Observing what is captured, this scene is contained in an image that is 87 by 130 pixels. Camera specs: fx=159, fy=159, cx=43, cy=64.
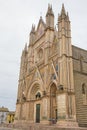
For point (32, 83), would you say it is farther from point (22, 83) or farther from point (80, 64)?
point (80, 64)

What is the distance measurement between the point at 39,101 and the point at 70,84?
291 inches

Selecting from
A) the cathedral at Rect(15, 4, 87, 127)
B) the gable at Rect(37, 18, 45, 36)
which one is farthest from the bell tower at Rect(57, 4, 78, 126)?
the gable at Rect(37, 18, 45, 36)

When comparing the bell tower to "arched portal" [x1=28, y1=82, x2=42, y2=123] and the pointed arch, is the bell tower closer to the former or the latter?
"arched portal" [x1=28, y1=82, x2=42, y2=123]

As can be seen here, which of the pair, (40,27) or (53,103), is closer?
(53,103)

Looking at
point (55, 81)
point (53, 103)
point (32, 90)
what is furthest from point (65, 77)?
point (32, 90)

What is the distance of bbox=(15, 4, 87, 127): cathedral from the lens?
16172 mm

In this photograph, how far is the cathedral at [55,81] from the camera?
16172 millimetres

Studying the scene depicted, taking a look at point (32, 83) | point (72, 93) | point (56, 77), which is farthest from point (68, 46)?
point (32, 83)

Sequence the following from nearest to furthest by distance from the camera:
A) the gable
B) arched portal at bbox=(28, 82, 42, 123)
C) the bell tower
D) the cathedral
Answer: the bell tower < the cathedral < arched portal at bbox=(28, 82, 42, 123) < the gable

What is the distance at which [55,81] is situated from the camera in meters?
18.7

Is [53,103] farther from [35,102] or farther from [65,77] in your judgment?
[35,102]

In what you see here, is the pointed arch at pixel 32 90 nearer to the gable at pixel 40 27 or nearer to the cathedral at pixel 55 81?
the cathedral at pixel 55 81

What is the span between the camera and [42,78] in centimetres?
2211

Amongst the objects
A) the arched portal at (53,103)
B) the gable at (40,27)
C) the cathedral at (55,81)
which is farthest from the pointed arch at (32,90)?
the gable at (40,27)
